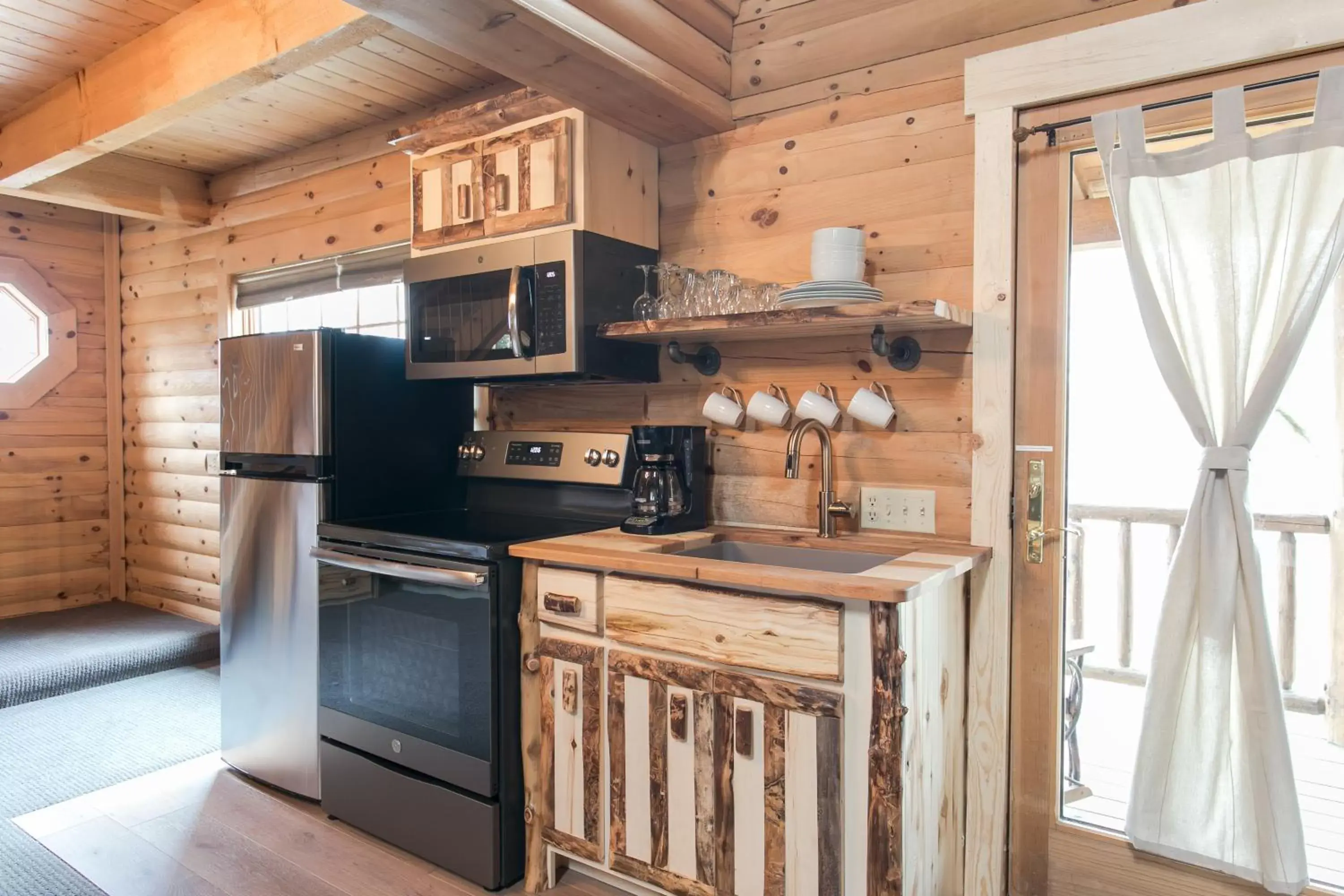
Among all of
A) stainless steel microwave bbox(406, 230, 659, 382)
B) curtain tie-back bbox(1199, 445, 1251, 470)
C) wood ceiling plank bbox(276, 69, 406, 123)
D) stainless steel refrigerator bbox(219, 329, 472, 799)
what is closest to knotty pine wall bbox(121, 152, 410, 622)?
wood ceiling plank bbox(276, 69, 406, 123)

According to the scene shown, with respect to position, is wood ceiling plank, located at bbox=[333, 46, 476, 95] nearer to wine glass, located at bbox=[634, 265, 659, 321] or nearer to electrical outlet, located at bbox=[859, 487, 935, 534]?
wine glass, located at bbox=[634, 265, 659, 321]

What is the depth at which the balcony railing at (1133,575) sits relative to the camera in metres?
1.72

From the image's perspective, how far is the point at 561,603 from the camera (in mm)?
2086

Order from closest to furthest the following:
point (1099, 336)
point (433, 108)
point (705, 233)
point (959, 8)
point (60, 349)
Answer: point (1099, 336)
point (959, 8)
point (705, 233)
point (433, 108)
point (60, 349)

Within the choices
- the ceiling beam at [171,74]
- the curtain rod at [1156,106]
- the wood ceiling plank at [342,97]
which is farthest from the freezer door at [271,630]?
the curtain rod at [1156,106]

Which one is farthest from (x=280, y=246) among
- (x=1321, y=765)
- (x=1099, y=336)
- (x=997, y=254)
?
(x=1321, y=765)

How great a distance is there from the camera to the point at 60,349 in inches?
181

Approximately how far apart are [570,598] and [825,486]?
71 centimetres

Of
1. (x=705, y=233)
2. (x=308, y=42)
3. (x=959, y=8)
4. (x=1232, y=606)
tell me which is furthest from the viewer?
(x=705, y=233)

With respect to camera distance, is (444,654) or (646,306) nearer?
(444,654)

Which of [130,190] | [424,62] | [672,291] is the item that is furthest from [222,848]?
[130,190]

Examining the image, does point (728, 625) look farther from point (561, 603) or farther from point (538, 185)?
point (538, 185)

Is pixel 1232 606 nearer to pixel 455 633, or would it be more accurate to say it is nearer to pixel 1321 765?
pixel 1321 765

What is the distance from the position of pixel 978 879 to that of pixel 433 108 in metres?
3.14
